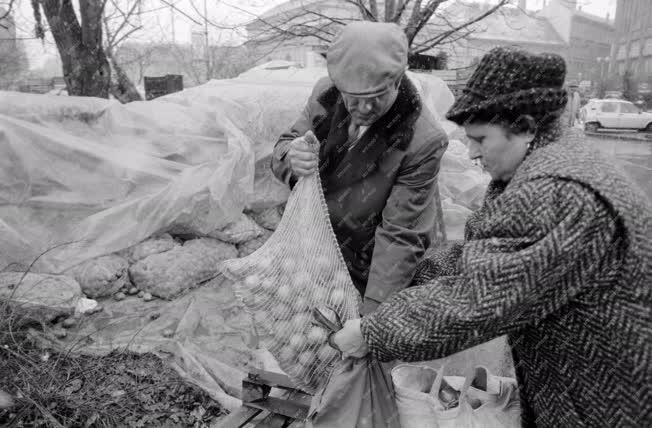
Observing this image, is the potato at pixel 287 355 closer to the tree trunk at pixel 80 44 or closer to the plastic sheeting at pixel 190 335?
the plastic sheeting at pixel 190 335

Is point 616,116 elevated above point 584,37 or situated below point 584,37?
below

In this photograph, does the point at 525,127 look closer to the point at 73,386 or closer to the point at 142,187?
the point at 73,386

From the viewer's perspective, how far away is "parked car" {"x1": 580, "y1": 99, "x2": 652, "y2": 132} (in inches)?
800

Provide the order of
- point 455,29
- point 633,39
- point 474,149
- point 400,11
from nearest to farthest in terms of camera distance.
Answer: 1. point 474,149
2. point 400,11
3. point 455,29
4. point 633,39

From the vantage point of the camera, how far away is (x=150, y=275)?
371cm

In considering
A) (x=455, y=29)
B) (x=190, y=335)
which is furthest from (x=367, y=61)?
(x=455, y=29)

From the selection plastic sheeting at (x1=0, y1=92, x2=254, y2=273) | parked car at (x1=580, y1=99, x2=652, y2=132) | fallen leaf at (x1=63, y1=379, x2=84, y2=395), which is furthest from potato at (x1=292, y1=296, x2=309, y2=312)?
parked car at (x1=580, y1=99, x2=652, y2=132)

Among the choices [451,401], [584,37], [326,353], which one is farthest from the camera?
[584,37]

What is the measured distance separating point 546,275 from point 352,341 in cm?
53

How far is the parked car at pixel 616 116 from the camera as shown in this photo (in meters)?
20.3

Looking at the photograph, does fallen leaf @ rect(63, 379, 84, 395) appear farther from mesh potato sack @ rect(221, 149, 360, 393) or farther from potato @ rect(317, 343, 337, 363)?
potato @ rect(317, 343, 337, 363)

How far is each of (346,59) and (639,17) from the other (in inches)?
1752

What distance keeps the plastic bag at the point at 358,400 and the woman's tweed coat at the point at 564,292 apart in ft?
0.69

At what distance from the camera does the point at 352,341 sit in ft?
4.53
